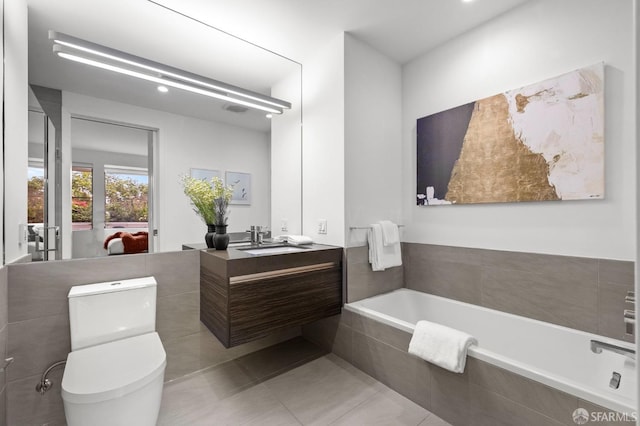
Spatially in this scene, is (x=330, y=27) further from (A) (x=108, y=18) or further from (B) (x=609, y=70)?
(B) (x=609, y=70)

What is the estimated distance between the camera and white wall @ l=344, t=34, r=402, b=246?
2.33 m

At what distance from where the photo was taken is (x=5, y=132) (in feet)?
4.57

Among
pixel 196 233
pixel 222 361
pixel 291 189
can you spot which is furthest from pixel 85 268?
pixel 291 189

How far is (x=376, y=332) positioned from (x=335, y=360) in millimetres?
550

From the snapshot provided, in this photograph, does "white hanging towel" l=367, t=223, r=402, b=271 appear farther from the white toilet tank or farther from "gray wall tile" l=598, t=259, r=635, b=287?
the white toilet tank

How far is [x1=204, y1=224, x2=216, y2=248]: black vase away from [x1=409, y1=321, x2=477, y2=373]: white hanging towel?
5.15ft

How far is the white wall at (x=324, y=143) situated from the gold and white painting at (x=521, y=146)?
2.71 feet

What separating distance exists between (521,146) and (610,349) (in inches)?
50.8

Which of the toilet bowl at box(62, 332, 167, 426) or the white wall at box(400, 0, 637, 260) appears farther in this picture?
the white wall at box(400, 0, 637, 260)

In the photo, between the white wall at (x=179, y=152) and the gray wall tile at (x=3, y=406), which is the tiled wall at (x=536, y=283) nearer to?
the white wall at (x=179, y=152)

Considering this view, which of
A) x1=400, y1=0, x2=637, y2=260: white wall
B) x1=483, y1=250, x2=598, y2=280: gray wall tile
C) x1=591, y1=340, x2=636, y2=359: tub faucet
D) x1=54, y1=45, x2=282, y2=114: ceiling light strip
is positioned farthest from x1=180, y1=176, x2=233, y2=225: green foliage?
x1=591, y1=340, x2=636, y2=359: tub faucet

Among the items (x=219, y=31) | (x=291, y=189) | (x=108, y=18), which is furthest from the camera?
(x=291, y=189)

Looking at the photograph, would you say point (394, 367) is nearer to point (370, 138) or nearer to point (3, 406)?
point (370, 138)

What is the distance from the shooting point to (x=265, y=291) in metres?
1.89
